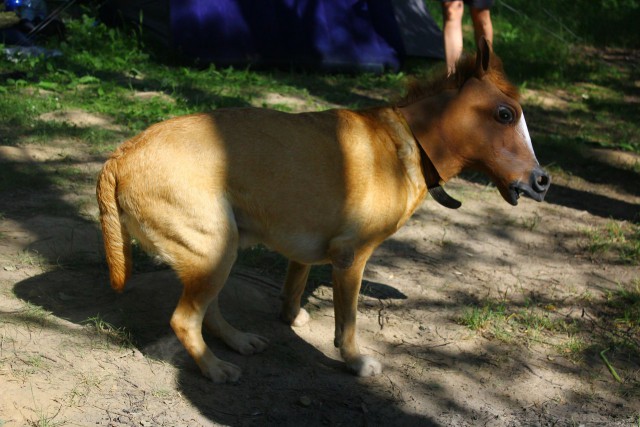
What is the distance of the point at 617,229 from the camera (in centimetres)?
636

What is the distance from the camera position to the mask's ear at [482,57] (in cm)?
393

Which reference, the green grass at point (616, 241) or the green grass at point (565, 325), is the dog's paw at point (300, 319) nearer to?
the green grass at point (565, 325)

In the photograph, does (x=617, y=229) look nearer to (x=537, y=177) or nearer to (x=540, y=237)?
(x=540, y=237)

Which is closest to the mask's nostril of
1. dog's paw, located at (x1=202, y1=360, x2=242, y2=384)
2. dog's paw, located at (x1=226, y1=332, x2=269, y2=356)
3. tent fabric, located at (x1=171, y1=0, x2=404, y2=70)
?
dog's paw, located at (x1=226, y1=332, x2=269, y2=356)

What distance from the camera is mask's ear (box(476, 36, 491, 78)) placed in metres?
3.93

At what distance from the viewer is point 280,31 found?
952 cm

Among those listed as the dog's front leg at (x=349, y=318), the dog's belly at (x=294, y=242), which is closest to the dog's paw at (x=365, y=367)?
the dog's front leg at (x=349, y=318)

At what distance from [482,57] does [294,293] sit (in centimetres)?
167

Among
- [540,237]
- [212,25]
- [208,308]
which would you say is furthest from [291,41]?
[208,308]

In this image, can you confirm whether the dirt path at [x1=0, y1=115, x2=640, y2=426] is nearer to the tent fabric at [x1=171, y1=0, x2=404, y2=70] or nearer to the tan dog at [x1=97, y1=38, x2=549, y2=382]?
the tan dog at [x1=97, y1=38, x2=549, y2=382]

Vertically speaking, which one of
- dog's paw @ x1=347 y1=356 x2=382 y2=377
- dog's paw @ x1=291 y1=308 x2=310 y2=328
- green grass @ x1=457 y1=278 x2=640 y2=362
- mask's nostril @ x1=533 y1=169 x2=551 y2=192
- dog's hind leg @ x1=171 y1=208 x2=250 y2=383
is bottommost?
green grass @ x1=457 y1=278 x2=640 y2=362

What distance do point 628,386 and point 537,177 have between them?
137cm

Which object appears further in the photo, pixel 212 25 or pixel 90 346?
pixel 212 25

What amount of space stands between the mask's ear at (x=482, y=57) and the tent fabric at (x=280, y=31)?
5.67m
